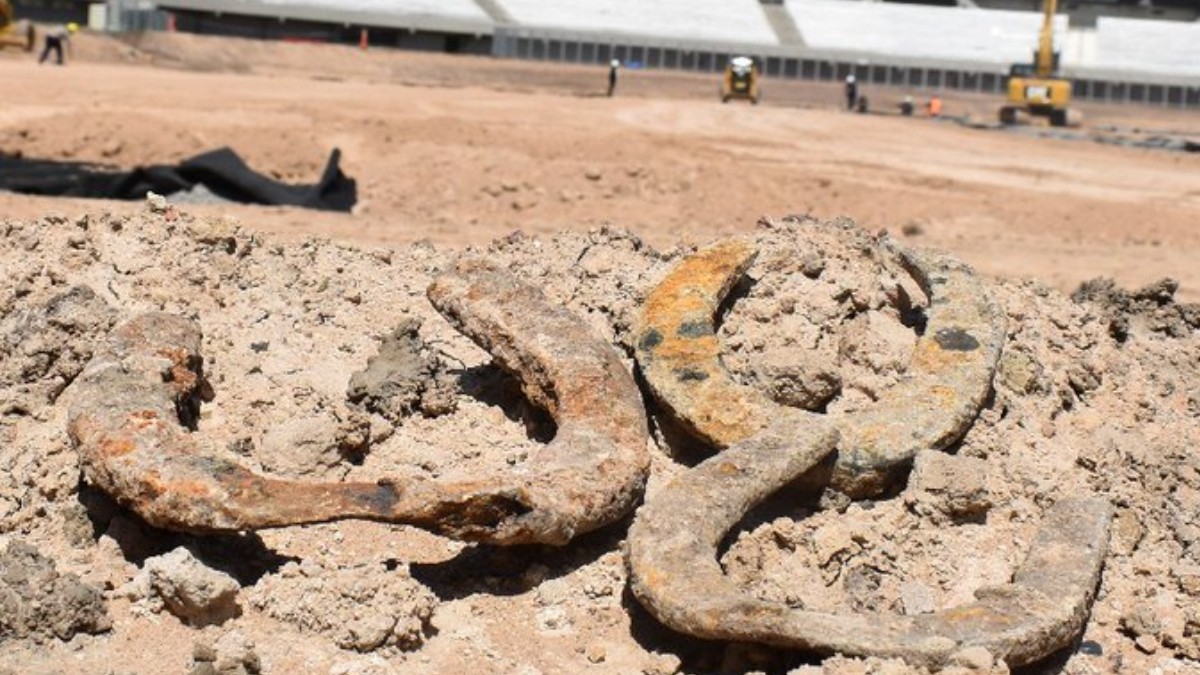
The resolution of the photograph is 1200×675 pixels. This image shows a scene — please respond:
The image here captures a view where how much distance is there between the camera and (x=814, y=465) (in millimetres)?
5582

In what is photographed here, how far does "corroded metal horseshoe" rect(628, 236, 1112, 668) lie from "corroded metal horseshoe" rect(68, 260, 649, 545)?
0.22m

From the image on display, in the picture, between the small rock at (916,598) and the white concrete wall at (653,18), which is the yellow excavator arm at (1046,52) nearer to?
the white concrete wall at (653,18)

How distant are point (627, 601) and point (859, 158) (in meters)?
17.9

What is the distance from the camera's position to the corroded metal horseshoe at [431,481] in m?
4.99

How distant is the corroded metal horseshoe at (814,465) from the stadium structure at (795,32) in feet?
119

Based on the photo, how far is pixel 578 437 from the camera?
5.58m

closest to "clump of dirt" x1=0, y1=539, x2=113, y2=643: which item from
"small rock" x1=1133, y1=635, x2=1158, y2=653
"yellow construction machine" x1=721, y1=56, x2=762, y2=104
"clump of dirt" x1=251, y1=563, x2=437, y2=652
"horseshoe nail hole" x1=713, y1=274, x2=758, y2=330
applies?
"clump of dirt" x1=251, y1=563, x2=437, y2=652

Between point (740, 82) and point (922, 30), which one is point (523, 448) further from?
point (922, 30)

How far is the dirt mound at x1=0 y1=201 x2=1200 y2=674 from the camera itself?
5.09 meters

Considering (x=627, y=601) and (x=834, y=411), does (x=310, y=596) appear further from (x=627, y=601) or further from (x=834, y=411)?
(x=834, y=411)

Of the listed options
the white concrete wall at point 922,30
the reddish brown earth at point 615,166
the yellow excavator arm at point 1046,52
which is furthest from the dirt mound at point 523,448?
the white concrete wall at point 922,30

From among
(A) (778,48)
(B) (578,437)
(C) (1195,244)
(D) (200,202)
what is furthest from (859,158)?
(A) (778,48)

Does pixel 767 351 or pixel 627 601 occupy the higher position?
pixel 767 351

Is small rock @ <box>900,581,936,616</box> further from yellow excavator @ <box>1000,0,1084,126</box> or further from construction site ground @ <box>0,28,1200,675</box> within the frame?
yellow excavator @ <box>1000,0,1084,126</box>
